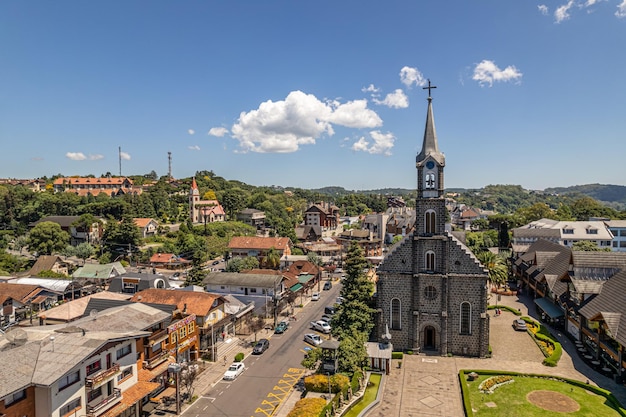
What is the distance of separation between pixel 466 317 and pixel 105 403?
112 feet

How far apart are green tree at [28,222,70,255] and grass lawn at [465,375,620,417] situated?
9419cm

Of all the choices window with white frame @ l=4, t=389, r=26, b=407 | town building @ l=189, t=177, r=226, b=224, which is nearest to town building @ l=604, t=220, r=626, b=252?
town building @ l=189, t=177, r=226, b=224

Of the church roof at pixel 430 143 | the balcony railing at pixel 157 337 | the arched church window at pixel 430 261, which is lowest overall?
the balcony railing at pixel 157 337

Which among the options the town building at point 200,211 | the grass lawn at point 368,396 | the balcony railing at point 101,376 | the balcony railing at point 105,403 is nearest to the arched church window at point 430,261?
the grass lawn at point 368,396

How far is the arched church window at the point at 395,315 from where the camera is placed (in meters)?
43.8

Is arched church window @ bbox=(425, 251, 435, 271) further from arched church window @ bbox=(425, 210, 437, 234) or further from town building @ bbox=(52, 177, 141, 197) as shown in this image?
town building @ bbox=(52, 177, 141, 197)

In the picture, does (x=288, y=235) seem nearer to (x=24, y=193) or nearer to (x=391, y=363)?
(x=391, y=363)

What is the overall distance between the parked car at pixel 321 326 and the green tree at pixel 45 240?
72.5 m

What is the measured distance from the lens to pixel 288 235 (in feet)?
376

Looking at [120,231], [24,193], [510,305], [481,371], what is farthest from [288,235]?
[24,193]

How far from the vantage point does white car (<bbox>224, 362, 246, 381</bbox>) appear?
1503 inches

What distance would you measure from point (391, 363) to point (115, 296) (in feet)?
117

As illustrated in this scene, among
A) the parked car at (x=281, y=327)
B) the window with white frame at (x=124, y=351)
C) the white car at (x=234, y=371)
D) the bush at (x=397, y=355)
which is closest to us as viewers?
the window with white frame at (x=124, y=351)

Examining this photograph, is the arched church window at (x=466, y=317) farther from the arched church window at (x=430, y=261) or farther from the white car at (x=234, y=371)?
the white car at (x=234, y=371)
